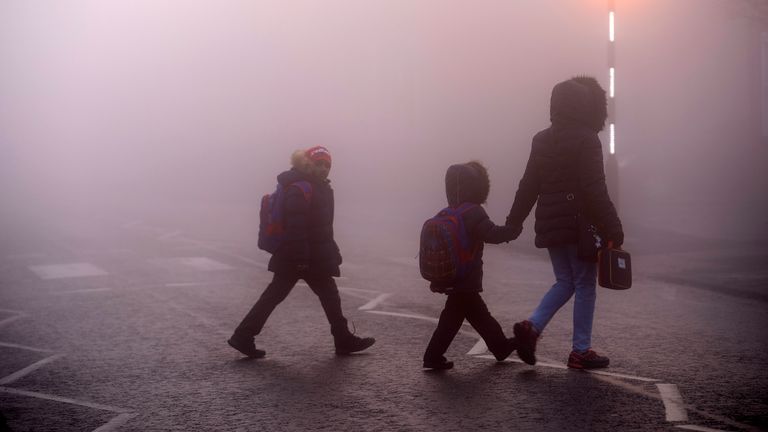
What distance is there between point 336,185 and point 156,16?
35952 millimetres

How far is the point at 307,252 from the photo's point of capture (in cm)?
766

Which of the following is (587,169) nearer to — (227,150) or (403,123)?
(403,123)

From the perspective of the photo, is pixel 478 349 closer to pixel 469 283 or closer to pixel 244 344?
pixel 469 283

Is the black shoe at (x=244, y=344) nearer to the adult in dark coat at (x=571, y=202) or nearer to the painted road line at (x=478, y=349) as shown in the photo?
the painted road line at (x=478, y=349)

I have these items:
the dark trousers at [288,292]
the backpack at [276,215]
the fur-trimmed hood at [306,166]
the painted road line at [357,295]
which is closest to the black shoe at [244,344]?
the dark trousers at [288,292]

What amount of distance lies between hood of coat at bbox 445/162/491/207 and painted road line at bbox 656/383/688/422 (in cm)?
166

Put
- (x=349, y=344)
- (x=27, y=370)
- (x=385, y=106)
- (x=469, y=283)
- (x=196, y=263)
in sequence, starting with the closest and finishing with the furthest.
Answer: (x=469, y=283) → (x=27, y=370) → (x=349, y=344) → (x=196, y=263) → (x=385, y=106)

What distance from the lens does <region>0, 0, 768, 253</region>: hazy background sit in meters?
29.9

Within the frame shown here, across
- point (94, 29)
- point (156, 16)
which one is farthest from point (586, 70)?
point (94, 29)

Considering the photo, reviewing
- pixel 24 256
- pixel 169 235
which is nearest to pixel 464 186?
pixel 24 256

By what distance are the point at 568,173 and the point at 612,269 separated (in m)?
0.69

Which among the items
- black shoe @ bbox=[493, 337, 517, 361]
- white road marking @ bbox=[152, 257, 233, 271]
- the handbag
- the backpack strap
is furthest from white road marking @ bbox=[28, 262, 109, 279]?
the handbag

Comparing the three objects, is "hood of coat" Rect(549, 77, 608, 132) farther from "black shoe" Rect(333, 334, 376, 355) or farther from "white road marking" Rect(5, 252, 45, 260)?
"white road marking" Rect(5, 252, 45, 260)

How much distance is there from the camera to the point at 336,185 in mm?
43188
